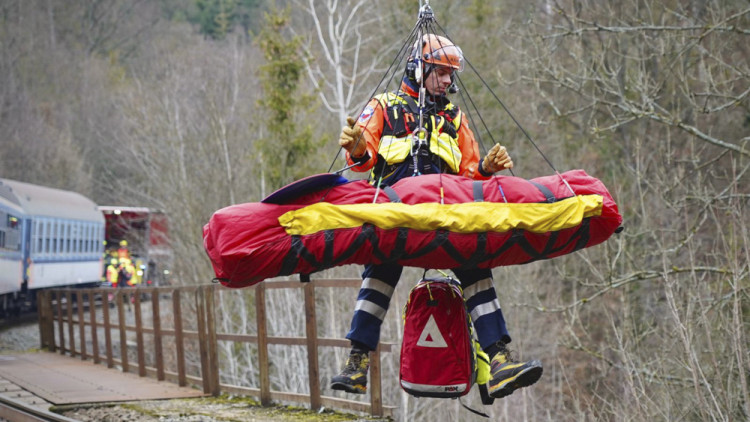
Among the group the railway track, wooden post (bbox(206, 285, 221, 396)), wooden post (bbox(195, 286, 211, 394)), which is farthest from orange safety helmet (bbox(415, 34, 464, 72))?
wooden post (bbox(195, 286, 211, 394))

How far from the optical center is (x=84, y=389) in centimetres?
1007

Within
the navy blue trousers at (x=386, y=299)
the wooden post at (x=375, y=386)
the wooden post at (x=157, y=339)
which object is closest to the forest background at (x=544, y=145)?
the navy blue trousers at (x=386, y=299)

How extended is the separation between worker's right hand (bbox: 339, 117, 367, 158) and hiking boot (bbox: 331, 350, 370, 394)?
1060mm

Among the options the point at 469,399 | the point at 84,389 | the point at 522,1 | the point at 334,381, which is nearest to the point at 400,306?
the point at 469,399

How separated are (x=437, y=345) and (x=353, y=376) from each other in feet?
1.52

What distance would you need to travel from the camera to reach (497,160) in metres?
4.57

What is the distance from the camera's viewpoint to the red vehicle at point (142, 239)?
26.6 metres

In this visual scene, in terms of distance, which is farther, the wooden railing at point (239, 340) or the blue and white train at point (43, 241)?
the blue and white train at point (43, 241)

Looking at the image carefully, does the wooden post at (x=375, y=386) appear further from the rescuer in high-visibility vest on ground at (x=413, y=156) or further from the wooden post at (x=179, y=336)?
the wooden post at (x=179, y=336)

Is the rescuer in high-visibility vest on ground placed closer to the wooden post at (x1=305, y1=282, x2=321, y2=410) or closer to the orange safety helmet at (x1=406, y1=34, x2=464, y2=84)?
the orange safety helmet at (x1=406, y1=34, x2=464, y2=84)

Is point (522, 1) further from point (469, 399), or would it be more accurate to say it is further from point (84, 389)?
point (84, 389)

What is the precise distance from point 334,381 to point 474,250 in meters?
1.04

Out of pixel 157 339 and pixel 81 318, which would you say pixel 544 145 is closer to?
pixel 81 318

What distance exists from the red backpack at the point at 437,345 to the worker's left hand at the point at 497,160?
0.64 metres
